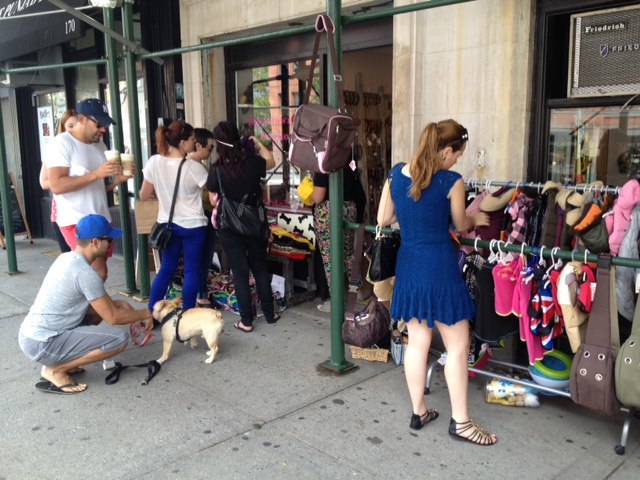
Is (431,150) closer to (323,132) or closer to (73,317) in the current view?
(323,132)

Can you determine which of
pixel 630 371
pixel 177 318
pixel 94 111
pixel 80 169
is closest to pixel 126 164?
pixel 80 169

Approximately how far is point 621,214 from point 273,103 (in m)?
4.62

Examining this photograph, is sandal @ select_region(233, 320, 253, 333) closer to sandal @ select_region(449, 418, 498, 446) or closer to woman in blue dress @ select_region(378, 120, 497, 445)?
woman in blue dress @ select_region(378, 120, 497, 445)

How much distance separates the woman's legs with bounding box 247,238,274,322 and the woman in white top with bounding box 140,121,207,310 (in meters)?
0.47

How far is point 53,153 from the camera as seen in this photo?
191 inches

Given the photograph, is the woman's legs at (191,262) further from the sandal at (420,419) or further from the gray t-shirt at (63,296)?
the sandal at (420,419)

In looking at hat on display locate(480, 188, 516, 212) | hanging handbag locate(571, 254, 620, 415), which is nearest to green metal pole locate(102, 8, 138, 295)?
hat on display locate(480, 188, 516, 212)

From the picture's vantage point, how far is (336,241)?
4156 millimetres

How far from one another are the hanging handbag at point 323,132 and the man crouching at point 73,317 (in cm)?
137

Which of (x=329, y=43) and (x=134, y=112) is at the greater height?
(x=329, y=43)

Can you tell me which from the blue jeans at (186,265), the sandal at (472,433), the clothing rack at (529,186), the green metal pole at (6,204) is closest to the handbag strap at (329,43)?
the clothing rack at (529,186)

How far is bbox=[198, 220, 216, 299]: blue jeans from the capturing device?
584 centimetres

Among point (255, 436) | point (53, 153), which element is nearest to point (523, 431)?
point (255, 436)

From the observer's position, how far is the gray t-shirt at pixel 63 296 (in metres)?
3.85
